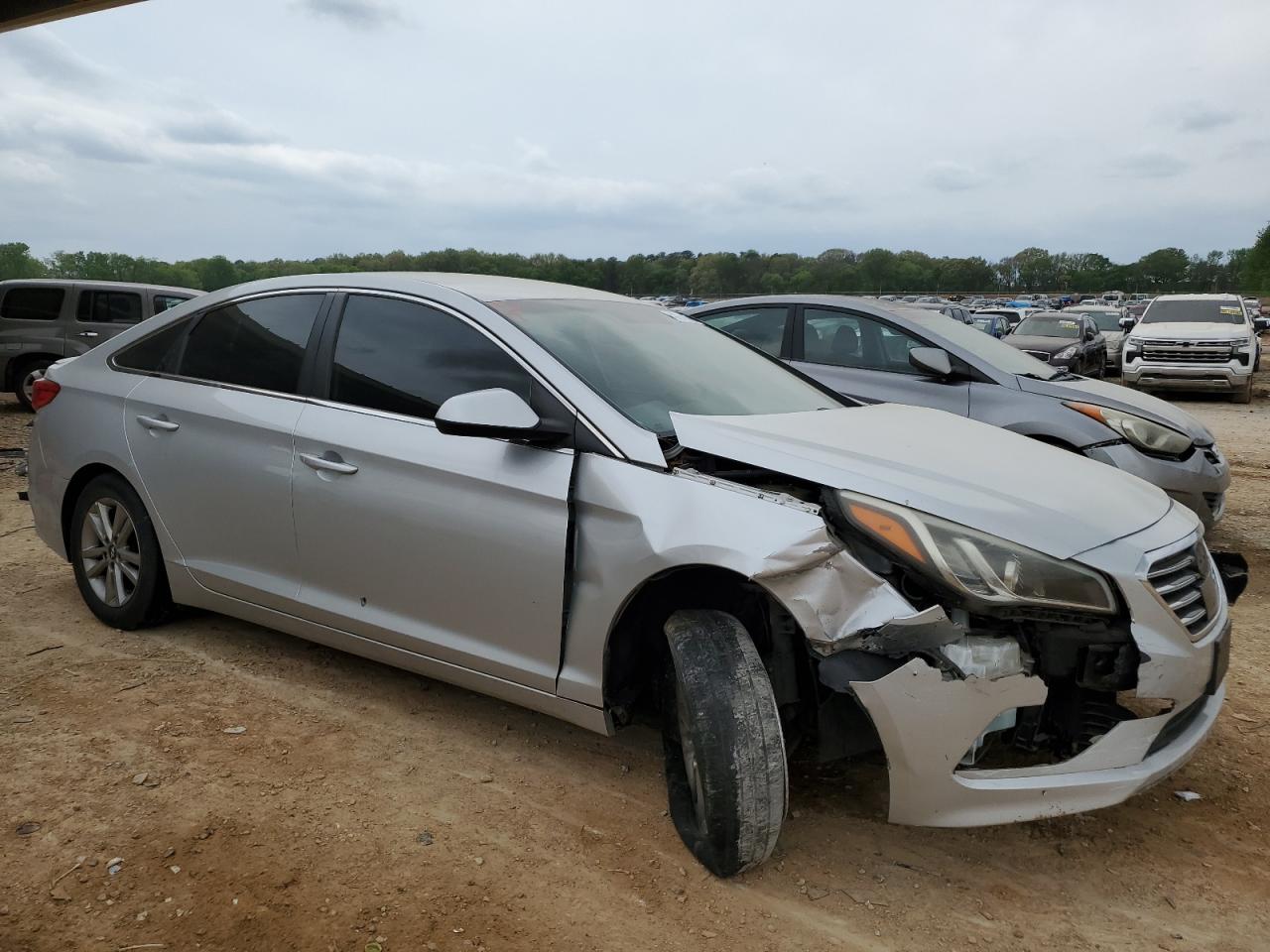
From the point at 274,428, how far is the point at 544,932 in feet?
6.63

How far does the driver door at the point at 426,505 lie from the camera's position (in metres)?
2.82

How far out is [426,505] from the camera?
119 inches

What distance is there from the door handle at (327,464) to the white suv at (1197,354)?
15176 mm

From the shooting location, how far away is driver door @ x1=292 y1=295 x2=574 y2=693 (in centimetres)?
282

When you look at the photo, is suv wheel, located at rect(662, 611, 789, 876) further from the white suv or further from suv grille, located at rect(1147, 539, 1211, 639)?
the white suv

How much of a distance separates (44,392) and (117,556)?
870 millimetres

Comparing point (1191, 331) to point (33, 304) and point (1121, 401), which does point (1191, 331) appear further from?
point (33, 304)

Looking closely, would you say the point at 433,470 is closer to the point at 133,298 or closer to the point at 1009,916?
the point at 1009,916

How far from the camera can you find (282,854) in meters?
2.58

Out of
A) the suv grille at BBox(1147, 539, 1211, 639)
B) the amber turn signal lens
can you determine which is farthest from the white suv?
the amber turn signal lens

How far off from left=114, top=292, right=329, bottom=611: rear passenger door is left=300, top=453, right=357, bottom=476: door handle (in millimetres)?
102

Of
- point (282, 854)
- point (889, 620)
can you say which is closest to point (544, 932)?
point (282, 854)

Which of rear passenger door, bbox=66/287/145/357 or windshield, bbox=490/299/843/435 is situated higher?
windshield, bbox=490/299/843/435

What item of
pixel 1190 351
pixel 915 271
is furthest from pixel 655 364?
pixel 915 271
